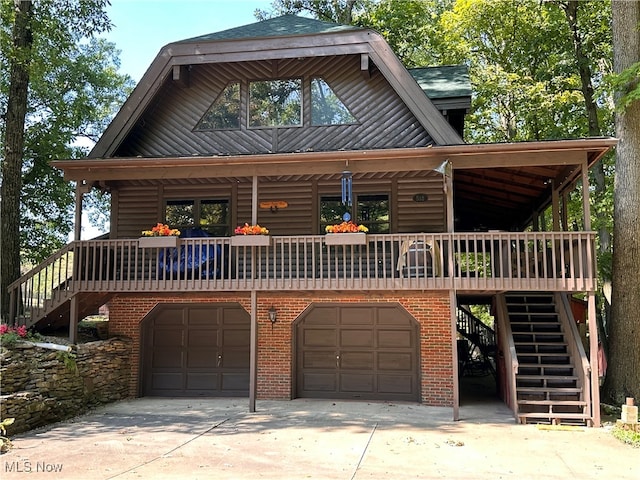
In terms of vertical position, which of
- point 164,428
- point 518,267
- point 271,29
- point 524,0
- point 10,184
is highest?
point 524,0

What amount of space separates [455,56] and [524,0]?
333 cm

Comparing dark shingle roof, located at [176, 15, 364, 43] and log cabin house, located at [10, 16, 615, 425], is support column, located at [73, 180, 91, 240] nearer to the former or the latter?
log cabin house, located at [10, 16, 615, 425]

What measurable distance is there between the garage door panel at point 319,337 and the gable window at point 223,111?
5.66 m

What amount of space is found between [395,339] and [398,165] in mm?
4087

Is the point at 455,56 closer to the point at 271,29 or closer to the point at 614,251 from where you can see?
the point at 271,29

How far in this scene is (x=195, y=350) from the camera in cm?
1348

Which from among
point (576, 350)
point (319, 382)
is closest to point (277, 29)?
point (319, 382)

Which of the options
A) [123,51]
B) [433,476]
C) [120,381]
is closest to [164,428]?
[120,381]

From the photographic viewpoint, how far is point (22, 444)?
846cm

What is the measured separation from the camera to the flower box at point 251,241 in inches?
450

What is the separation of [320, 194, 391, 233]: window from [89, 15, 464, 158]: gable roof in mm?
2038

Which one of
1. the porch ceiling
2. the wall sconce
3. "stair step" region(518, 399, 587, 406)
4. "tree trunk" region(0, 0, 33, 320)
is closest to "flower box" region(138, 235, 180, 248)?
the porch ceiling

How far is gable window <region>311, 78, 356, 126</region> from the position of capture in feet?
44.6

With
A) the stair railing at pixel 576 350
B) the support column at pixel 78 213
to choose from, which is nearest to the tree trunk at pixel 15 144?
the support column at pixel 78 213
